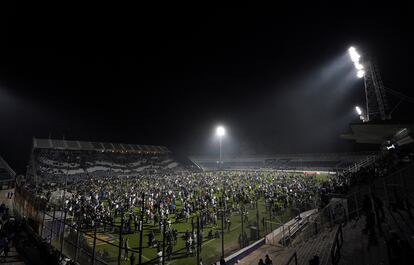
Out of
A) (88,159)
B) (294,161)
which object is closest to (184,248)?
(88,159)

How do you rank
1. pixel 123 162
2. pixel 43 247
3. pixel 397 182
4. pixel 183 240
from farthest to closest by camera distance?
pixel 123 162 → pixel 183 240 → pixel 397 182 → pixel 43 247

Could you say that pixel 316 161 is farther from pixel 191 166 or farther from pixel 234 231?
pixel 234 231

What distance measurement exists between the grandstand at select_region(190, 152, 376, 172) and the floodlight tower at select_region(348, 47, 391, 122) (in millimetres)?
20189

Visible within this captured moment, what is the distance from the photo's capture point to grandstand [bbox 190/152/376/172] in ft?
A: 167

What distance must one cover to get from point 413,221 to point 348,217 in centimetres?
493

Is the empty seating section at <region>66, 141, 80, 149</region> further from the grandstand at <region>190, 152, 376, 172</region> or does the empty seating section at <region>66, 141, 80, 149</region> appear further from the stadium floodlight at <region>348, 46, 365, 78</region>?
the stadium floodlight at <region>348, 46, 365, 78</region>

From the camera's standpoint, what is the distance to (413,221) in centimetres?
864

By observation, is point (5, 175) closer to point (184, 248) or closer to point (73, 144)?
point (73, 144)

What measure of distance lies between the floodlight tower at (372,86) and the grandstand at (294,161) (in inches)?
795

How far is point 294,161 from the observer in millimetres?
65625

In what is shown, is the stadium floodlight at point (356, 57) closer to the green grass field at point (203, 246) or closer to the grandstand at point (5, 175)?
the green grass field at point (203, 246)

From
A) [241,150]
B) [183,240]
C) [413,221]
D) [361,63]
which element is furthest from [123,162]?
[413,221]

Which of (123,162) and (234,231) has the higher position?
(123,162)

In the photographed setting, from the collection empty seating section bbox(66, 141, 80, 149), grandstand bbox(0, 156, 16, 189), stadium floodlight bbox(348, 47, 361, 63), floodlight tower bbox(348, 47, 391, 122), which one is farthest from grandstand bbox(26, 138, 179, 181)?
floodlight tower bbox(348, 47, 391, 122)
